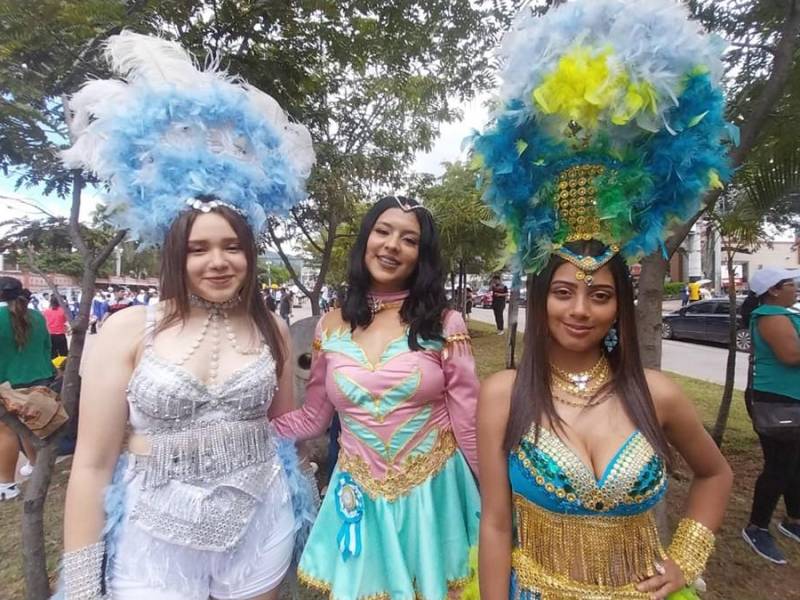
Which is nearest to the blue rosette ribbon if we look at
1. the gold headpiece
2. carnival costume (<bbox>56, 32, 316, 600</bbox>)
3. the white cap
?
carnival costume (<bbox>56, 32, 316, 600</bbox>)

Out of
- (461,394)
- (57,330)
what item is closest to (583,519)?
(461,394)

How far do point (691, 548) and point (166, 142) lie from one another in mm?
2060

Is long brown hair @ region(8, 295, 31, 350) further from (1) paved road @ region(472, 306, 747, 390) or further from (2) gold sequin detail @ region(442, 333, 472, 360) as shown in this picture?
(1) paved road @ region(472, 306, 747, 390)

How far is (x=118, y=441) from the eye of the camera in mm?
1592

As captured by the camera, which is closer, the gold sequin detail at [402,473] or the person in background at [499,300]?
the gold sequin detail at [402,473]

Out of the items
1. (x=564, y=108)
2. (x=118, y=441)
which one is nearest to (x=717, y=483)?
(x=564, y=108)

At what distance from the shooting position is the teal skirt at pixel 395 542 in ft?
6.04

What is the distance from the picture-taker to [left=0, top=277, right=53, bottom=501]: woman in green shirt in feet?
14.3

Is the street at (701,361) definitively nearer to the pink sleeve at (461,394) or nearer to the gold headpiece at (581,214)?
the pink sleeve at (461,394)

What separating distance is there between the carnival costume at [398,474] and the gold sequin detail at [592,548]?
0.53m

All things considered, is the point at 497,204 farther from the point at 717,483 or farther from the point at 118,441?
the point at 118,441

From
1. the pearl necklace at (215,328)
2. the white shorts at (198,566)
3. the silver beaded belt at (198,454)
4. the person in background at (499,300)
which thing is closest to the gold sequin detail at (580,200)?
the pearl necklace at (215,328)

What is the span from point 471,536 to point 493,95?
5.17 feet

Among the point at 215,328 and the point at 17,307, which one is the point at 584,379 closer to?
the point at 215,328
